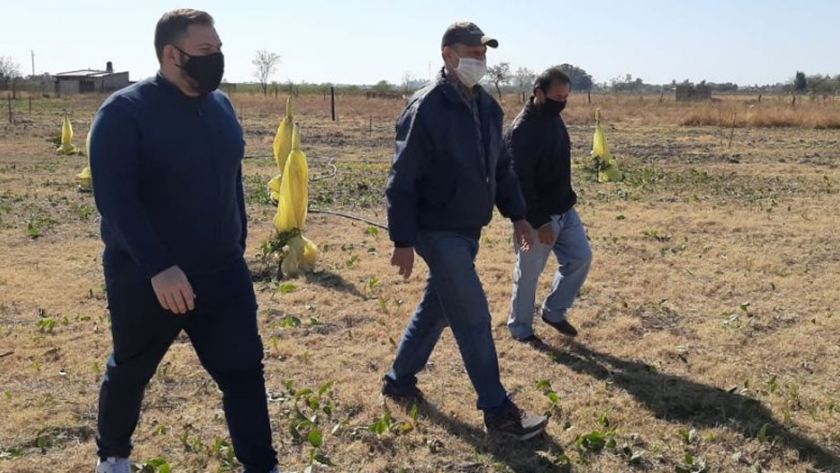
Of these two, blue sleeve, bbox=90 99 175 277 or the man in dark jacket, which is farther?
the man in dark jacket

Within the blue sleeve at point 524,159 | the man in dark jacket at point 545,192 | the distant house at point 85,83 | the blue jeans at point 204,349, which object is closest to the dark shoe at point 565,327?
the man in dark jacket at point 545,192

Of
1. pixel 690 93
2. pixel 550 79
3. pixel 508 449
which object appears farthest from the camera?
pixel 690 93

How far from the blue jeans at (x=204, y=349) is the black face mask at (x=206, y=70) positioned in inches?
24.8

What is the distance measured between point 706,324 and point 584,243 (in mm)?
1236

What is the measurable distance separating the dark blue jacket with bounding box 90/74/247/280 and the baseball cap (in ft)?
3.49

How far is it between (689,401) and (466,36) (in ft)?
7.03

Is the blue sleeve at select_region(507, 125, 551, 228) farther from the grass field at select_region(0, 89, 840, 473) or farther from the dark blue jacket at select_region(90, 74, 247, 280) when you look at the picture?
the dark blue jacket at select_region(90, 74, 247, 280)

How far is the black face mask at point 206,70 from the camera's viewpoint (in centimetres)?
259

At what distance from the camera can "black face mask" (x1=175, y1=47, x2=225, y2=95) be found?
8.50ft

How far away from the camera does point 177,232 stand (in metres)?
2.66

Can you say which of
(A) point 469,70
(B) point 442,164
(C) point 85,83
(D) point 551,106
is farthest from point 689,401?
(C) point 85,83

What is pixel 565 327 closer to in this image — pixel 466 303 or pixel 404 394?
pixel 404 394

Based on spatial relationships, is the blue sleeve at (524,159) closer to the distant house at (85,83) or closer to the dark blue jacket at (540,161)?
the dark blue jacket at (540,161)

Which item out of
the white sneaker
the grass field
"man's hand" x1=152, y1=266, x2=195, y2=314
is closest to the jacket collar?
"man's hand" x1=152, y1=266, x2=195, y2=314
